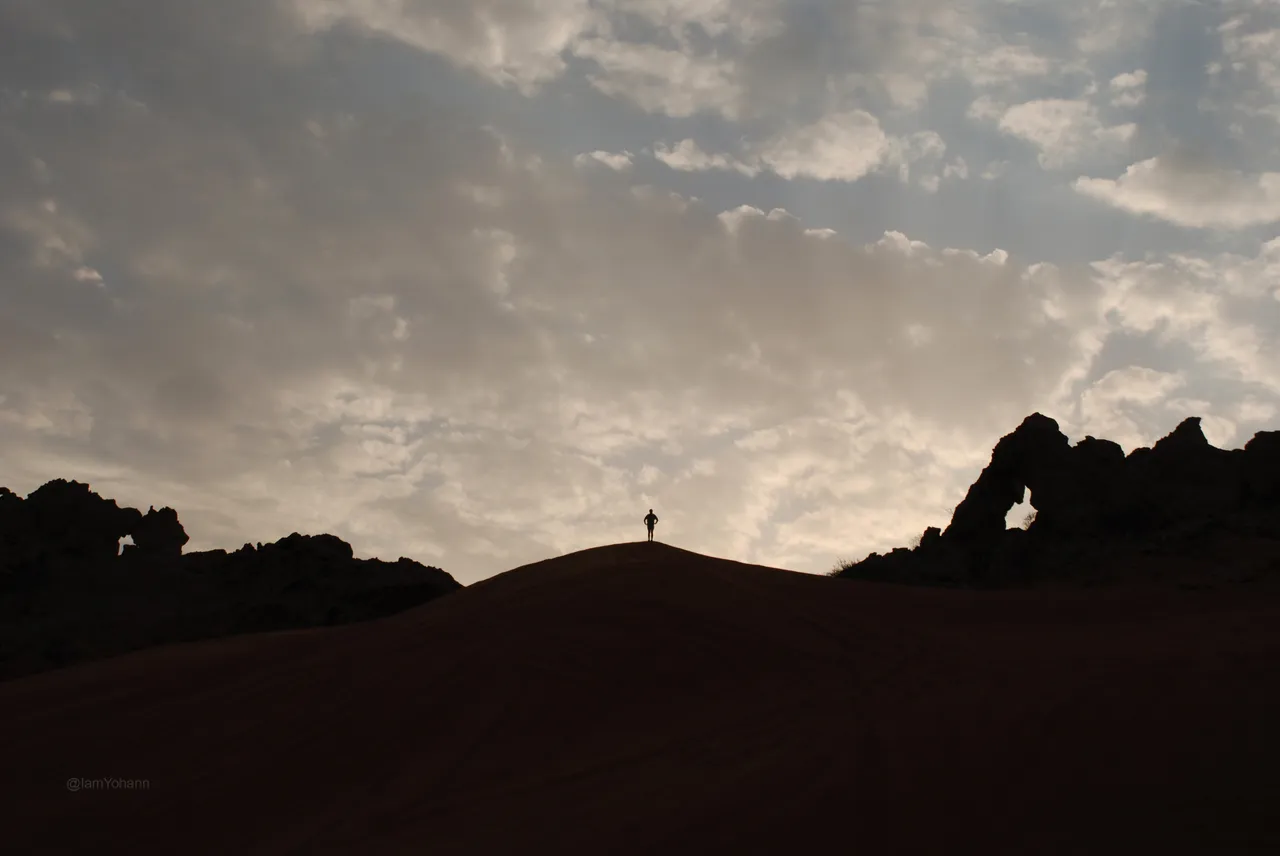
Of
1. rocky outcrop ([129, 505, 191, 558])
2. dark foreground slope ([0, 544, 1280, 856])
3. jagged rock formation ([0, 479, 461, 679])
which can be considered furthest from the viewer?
rocky outcrop ([129, 505, 191, 558])

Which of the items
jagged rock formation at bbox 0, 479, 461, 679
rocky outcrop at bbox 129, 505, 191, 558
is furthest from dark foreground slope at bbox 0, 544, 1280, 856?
rocky outcrop at bbox 129, 505, 191, 558

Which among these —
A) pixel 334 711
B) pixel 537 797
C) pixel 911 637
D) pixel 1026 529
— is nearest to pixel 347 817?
pixel 537 797

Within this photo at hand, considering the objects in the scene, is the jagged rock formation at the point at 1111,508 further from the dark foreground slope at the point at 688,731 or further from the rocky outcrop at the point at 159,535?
the rocky outcrop at the point at 159,535

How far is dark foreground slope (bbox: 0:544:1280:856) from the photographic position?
7.30 m

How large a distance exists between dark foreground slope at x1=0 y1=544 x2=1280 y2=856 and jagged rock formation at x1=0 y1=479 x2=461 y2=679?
8069 mm

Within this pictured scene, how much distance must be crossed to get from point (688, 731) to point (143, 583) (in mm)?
19444

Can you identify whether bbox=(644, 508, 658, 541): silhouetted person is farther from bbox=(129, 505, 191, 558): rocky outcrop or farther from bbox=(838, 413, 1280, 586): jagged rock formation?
bbox=(129, 505, 191, 558): rocky outcrop

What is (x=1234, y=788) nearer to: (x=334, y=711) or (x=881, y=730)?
(x=881, y=730)

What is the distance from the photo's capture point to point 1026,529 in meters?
21.4

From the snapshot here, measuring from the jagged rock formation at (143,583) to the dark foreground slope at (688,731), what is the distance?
26.5 feet

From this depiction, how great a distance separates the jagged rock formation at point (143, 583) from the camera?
2383 cm

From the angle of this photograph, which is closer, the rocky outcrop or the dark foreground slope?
the dark foreground slope

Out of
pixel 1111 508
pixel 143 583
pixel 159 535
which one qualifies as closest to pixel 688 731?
pixel 1111 508

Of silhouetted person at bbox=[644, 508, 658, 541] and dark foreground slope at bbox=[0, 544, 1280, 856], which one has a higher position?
silhouetted person at bbox=[644, 508, 658, 541]
